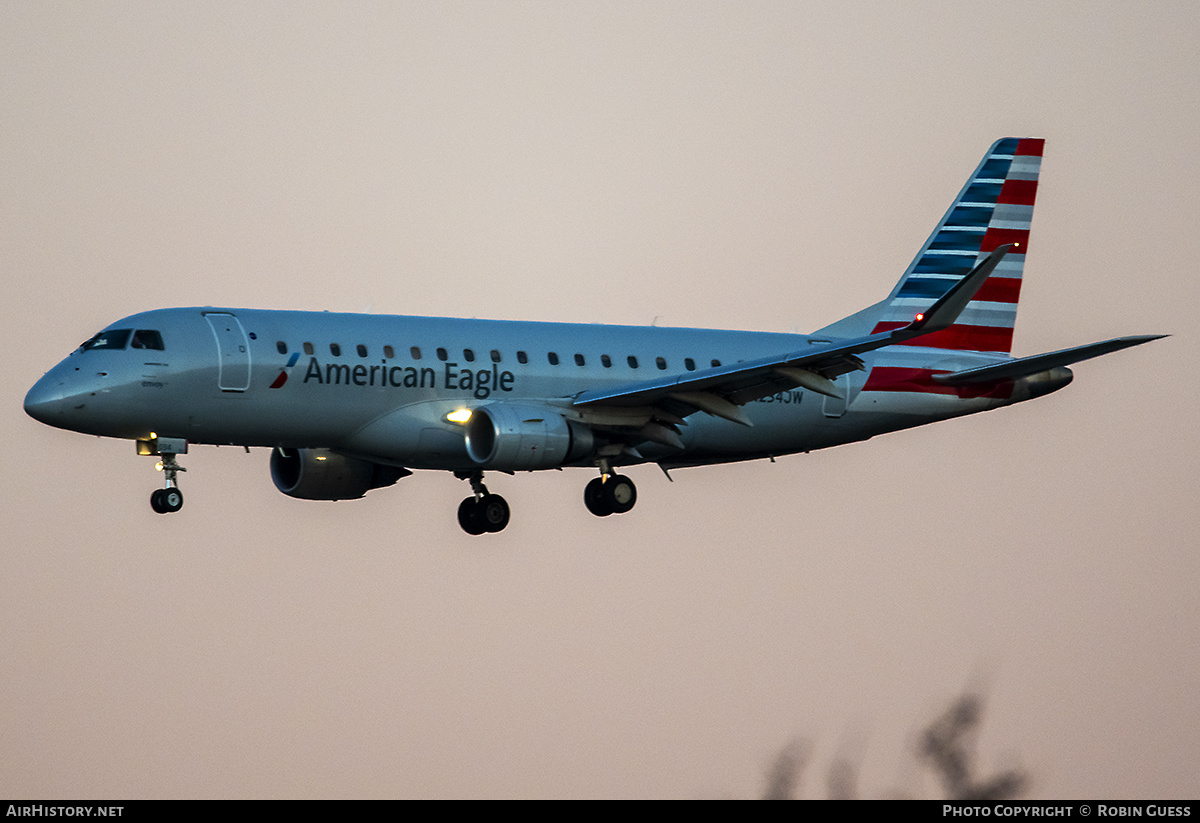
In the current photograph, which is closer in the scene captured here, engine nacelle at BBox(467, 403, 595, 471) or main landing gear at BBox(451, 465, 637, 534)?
engine nacelle at BBox(467, 403, 595, 471)

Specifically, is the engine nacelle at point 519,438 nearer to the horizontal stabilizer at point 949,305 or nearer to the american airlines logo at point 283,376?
the american airlines logo at point 283,376

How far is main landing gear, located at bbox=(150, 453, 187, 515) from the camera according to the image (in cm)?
4628

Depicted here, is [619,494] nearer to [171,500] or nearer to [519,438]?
[519,438]

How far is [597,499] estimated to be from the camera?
167ft

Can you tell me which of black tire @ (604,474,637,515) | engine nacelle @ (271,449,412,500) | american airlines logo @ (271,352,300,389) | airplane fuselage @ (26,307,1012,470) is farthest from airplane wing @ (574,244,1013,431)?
american airlines logo @ (271,352,300,389)

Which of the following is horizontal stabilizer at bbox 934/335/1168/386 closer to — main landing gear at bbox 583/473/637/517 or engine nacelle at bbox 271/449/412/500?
main landing gear at bbox 583/473/637/517

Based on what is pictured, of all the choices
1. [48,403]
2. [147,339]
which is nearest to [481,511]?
[147,339]

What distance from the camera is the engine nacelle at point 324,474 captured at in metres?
51.7

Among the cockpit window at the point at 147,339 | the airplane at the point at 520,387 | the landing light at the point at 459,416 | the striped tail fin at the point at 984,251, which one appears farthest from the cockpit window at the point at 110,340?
the striped tail fin at the point at 984,251

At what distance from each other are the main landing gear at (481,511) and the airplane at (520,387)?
0.13ft

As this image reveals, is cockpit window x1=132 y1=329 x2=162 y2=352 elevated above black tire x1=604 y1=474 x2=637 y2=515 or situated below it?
above

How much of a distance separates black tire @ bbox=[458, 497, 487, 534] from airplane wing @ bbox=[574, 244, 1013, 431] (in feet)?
15.8

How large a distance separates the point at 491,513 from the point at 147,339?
10337mm
